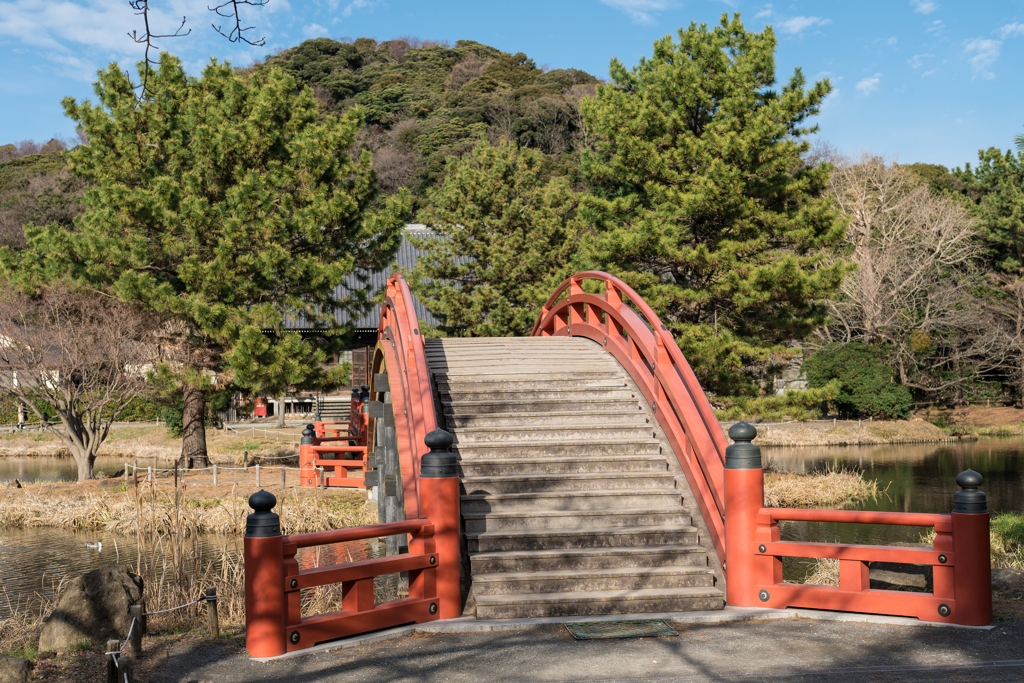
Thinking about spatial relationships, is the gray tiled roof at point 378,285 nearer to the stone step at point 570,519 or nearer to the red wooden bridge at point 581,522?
the red wooden bridge at point 581,522

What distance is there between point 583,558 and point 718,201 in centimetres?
1120

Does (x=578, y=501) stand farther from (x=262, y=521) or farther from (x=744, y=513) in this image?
(x=262, y=521)

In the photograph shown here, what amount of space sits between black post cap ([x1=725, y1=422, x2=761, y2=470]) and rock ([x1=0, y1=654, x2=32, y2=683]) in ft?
14.8

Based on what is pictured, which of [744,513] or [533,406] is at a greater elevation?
[533,406]

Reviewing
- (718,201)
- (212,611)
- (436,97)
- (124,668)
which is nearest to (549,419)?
(212,611)

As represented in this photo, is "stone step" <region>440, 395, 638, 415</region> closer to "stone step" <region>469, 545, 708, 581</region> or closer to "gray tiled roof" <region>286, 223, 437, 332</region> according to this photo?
"stone step" <region>469, 545, 708, 581</region>

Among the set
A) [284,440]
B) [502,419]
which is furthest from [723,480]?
[284,440]

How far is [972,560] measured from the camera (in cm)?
533

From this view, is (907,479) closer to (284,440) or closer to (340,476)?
(340,476)

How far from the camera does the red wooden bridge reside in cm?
536

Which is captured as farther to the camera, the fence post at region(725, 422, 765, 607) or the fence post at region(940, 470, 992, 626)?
the fence post at region(725, 422, 765, 607)

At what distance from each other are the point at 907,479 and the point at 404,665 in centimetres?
1768

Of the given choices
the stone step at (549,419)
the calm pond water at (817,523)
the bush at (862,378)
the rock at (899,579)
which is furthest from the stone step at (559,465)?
the bush at (862,378)

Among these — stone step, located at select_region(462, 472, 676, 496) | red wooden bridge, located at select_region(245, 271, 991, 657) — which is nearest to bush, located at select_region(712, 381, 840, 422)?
red wooden bridge, located at select_region(245, 271, 991, 657)
